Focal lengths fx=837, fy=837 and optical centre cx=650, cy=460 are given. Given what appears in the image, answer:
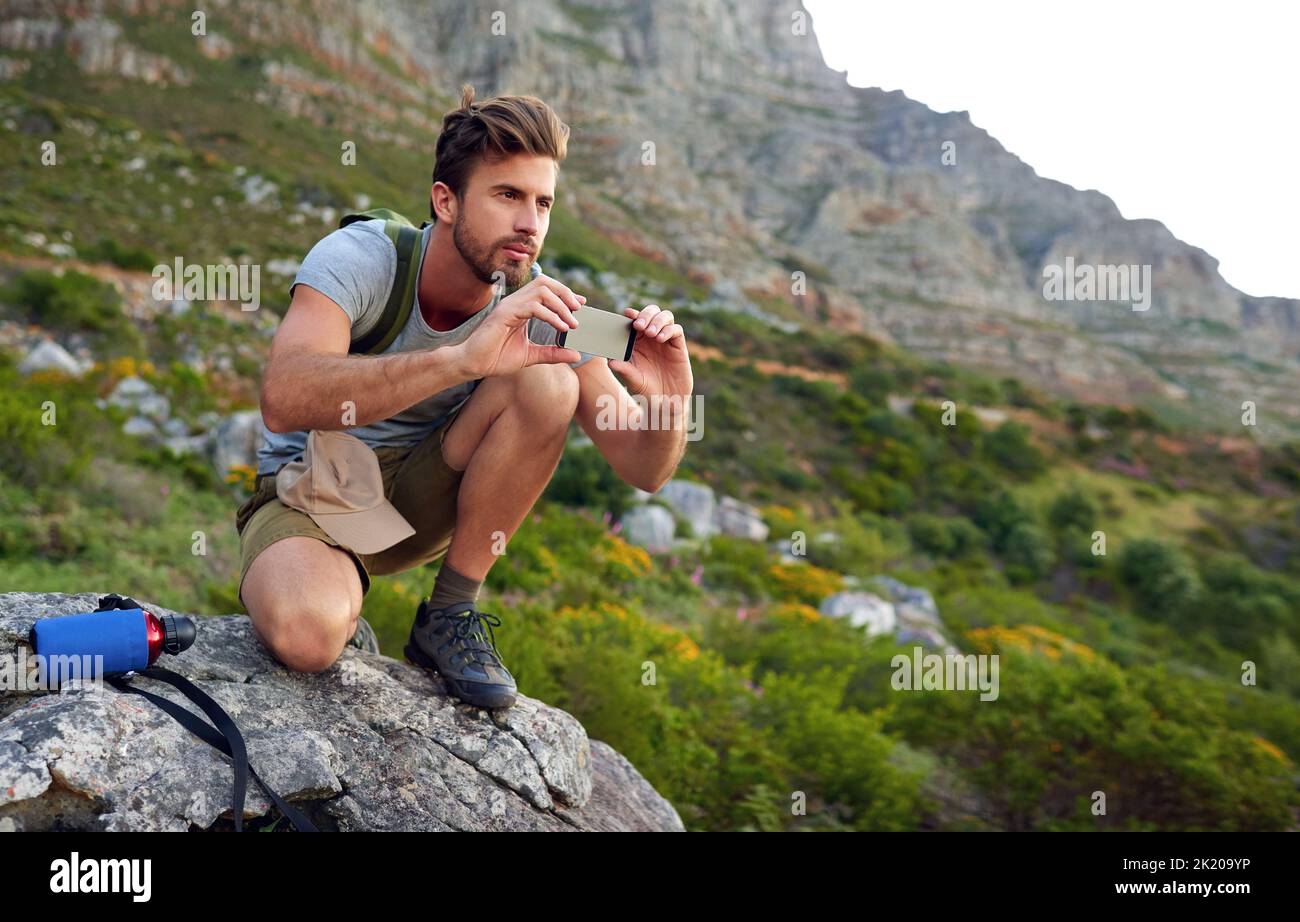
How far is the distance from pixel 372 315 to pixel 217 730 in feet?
3.65

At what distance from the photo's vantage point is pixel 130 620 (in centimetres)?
189

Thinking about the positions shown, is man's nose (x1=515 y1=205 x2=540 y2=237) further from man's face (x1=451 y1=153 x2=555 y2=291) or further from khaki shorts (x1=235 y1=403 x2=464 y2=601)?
khaki shorts (x1=235 y1=403 x2=464 y2=601)

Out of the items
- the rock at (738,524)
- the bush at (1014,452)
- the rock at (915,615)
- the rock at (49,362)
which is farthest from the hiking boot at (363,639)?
the bush at (1014,452)

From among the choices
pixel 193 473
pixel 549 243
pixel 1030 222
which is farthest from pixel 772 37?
pixel 193 473

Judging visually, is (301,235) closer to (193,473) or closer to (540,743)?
(193,473)

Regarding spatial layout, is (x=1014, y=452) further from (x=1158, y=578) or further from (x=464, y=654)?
(x=464, y=654)

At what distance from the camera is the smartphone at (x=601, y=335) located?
2.09 meters

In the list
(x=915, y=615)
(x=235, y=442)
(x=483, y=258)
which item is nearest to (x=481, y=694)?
(x=483, y=258)

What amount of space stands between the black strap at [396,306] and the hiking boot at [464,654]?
31.3 inches

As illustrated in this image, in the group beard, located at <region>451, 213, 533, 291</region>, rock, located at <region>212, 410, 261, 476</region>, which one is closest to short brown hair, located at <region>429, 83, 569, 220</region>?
beard, located at <region>451, 213, 533, 291</region>

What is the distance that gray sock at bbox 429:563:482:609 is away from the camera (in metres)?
2.50

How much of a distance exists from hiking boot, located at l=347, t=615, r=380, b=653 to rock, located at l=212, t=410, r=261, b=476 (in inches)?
198

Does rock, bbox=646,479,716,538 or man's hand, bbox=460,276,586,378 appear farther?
rock, bbox=646,479,716,538

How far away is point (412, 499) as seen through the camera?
2.59 meters
